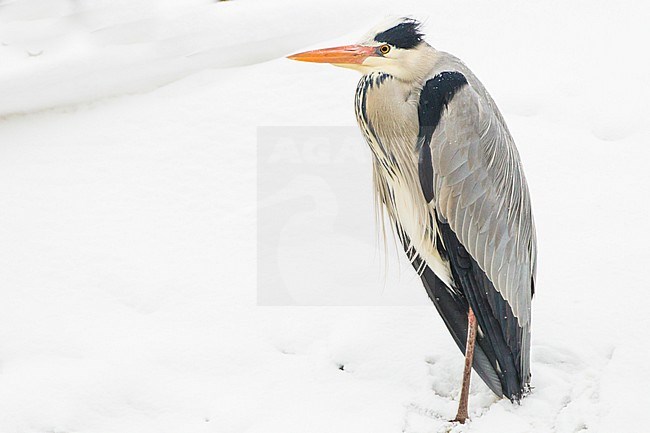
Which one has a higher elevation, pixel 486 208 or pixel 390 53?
pixel 390 53

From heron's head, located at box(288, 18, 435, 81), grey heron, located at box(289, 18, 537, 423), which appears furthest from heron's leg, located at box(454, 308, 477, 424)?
heron's head, located at box(288, 18, 435, 81)

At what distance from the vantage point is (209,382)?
2.64 metres

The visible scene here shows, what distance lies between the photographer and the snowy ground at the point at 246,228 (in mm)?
2539

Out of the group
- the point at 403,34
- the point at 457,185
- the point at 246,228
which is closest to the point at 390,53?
the point at 403,34

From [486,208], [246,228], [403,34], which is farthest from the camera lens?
[246,228]

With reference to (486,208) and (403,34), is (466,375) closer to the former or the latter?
(486,208)

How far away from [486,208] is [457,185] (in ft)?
0.41

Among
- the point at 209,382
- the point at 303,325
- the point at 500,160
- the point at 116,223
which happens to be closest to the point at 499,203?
the point at 500,160

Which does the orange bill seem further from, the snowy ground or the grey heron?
the snowy ground

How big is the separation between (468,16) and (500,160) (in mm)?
1893

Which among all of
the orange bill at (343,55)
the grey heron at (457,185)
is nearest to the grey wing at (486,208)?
the grey heron at (457,185)

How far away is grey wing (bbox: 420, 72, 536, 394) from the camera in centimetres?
237

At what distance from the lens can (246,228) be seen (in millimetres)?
3232

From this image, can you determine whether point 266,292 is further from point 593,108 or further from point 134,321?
point 593,108
